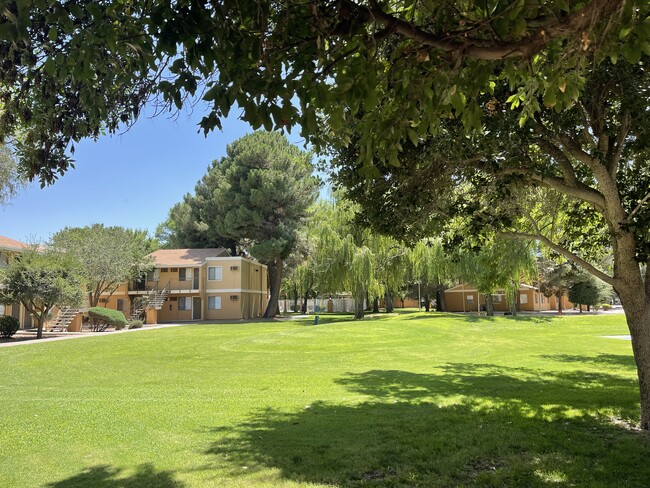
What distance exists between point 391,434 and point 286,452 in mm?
1591

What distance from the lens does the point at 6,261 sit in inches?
1213

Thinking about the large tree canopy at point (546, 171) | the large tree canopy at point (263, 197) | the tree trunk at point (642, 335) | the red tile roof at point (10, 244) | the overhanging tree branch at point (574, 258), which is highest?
the large tree canopy at point (263, 197)

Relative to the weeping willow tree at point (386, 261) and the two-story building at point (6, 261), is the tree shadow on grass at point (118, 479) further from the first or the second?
the two-story building at point (6, 261)

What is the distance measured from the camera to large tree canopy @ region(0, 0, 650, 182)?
3.27 meters

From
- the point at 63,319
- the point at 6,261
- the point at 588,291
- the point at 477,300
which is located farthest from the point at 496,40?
the point at 477,300

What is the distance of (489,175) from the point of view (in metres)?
8.43

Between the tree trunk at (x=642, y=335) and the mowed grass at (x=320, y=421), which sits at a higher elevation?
the tree trunk at (x=642, y=335)

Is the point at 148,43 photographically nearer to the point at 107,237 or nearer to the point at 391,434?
the point at 391,434

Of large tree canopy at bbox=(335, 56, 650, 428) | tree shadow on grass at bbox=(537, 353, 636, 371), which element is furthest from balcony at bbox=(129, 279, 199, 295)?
large tree canopy at bbox=(335, 56, 650, 428)

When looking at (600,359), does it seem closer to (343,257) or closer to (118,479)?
(118,479)

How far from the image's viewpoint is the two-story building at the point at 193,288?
45.7 meters

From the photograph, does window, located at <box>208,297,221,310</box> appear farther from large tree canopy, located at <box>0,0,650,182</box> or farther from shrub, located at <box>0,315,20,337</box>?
large tree canopy, located at <box>0,0,650,182</box>

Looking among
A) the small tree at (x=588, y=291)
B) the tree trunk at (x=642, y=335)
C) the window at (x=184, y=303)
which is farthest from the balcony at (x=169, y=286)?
the tree trunk at (x=642, y=335)

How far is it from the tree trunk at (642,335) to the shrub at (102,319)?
3280 cm
